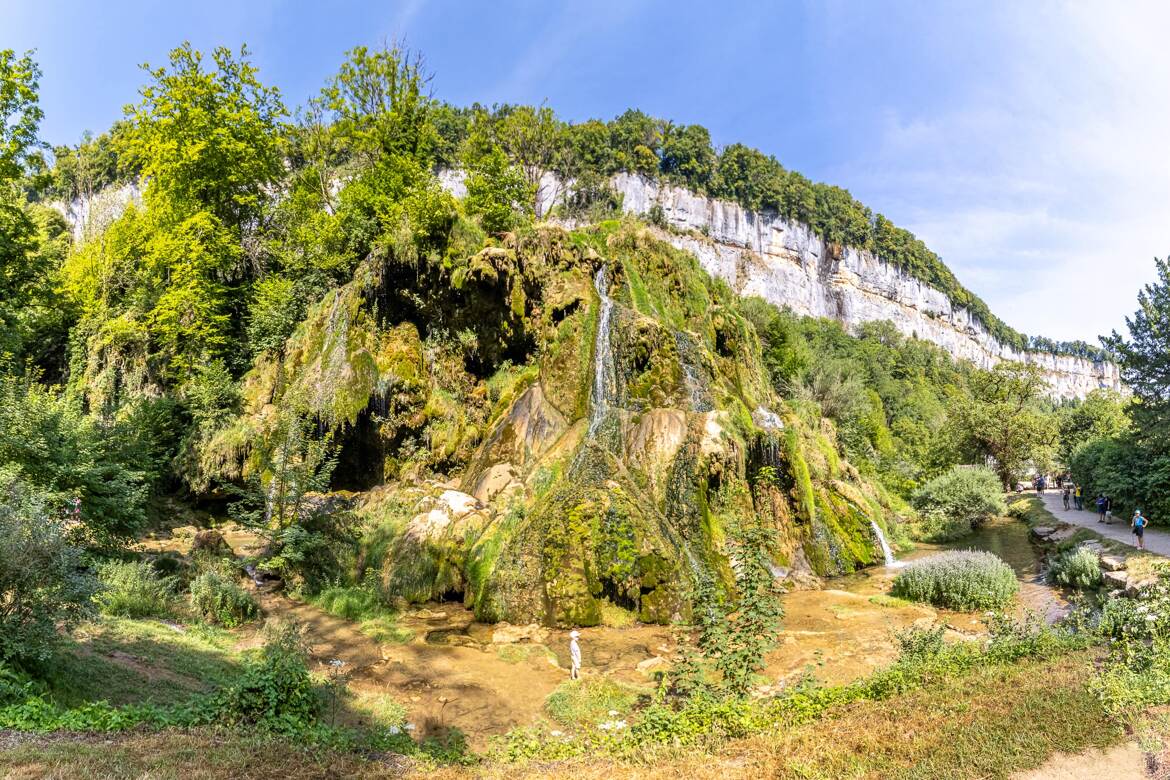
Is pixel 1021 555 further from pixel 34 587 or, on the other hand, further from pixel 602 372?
pixel 34 587

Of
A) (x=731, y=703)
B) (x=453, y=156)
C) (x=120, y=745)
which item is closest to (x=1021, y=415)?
(x=731, y=703)

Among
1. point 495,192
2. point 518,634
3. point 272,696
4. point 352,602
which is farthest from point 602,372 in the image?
point 272,696

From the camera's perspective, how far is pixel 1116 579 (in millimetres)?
14539

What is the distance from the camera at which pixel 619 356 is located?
19.2 m

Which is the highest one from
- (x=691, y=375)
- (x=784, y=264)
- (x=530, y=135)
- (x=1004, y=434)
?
(x=784, y=264)

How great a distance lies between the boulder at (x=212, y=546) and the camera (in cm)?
1425

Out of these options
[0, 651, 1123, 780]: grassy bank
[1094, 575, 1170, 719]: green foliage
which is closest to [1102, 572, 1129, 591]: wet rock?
[1094, 575, 1170, 719]: green foliage

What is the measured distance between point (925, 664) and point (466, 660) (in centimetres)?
765

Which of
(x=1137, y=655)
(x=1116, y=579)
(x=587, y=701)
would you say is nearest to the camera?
(x=1137, y=655)

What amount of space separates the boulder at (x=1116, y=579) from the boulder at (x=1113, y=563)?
434 mm

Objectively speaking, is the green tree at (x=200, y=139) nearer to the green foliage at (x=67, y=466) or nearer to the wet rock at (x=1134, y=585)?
the green foliage at (x=67, y=466)

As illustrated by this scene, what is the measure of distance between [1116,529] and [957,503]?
289 inches

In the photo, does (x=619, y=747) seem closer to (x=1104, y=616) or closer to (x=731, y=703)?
(x=731, y=703)

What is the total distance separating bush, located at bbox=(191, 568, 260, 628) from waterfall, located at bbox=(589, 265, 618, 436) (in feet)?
31.3
